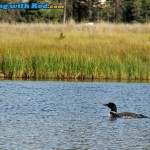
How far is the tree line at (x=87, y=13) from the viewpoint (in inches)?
2109

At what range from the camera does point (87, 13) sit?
58.8 metres

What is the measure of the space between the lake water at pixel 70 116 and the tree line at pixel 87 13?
96.7 feet

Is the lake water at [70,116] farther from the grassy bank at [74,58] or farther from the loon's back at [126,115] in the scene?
the grassy bank at [74,58]

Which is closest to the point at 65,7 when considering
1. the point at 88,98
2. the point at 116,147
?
the point at 88,98

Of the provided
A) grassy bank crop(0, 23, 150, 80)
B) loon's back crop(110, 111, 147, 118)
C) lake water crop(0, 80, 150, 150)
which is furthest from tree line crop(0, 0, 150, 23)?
loon's back crop(110, 111, 147, 118)

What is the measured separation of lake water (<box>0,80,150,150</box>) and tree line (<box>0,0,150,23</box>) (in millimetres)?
29489

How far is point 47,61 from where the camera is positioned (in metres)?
24.9

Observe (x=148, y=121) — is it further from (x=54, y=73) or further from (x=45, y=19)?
(x=45, y=19)

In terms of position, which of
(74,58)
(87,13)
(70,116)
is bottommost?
(70,116)

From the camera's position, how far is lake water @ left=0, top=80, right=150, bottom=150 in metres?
13.1

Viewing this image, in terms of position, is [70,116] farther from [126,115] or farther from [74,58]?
[74,58]

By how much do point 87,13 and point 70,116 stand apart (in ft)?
140

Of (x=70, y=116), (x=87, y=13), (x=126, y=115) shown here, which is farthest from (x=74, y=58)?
(x=87, y=13)

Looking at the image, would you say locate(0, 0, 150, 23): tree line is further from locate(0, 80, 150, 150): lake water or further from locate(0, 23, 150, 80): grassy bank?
locate(0, 80, 150, 150): lake water
